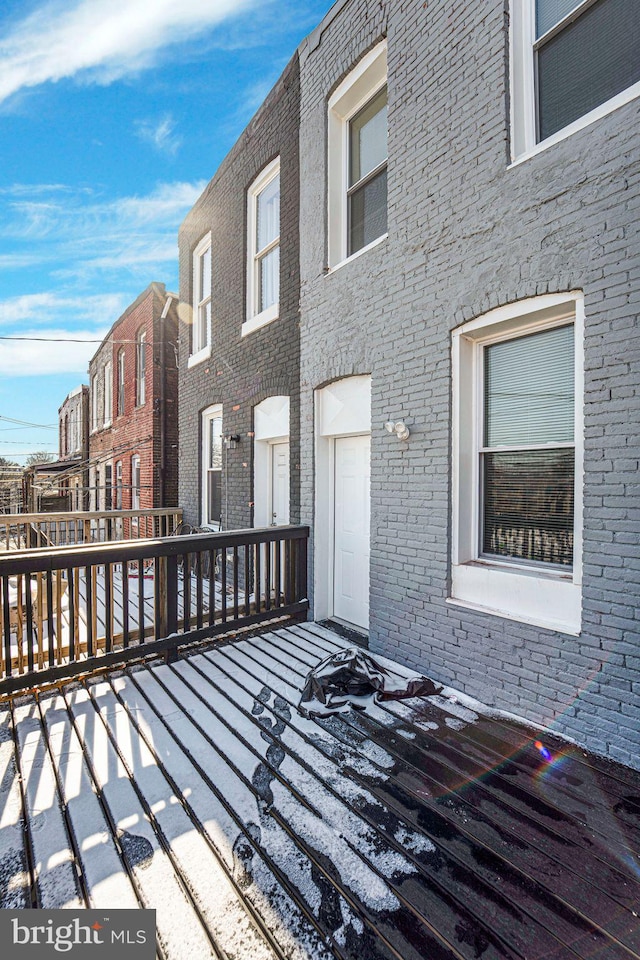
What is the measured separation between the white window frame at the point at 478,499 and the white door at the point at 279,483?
279cm

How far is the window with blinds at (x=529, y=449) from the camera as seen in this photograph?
282 cm

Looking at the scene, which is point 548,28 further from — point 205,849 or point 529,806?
point 205,849

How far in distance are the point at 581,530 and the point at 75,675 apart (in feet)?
11.7

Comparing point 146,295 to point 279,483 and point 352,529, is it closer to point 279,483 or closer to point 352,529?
point 279,483

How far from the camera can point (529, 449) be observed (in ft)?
9.91

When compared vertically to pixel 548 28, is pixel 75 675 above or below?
below

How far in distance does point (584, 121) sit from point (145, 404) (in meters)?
9.75

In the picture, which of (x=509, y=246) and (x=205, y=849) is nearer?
(x=205, y=849)

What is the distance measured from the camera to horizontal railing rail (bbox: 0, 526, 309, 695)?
312cm

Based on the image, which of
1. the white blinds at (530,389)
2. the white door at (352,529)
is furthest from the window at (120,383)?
the white blinds at (530,389)

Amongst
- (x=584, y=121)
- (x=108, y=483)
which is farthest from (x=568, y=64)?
(x=108, y=483)

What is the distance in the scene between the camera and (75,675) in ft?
10.7

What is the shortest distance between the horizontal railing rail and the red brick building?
5186 millimetres

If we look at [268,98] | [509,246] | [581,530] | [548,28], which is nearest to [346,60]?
[268,98]
